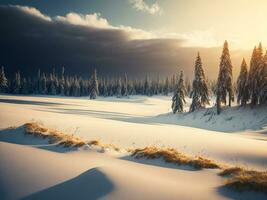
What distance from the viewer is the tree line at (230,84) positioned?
151 ft

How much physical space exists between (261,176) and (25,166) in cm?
839

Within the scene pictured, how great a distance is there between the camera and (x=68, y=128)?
1764 centimetres

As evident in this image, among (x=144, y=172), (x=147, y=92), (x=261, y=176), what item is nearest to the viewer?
(x=261, y=176)

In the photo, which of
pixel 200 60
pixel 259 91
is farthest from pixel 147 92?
pixel 259 91

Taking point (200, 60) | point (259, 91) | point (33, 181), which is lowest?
point (33, 181)

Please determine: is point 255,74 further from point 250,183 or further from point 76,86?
point 76,86

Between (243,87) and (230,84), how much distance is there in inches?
119

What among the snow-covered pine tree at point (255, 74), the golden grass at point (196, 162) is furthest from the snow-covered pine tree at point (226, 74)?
the golden grass at point (196, 162)

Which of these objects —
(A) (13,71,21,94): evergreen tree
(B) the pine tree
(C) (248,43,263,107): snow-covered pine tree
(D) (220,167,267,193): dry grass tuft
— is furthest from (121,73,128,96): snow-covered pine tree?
(D) (220,167,267,193): dry grass tuft

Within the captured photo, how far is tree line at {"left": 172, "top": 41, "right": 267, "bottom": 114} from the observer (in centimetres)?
4600

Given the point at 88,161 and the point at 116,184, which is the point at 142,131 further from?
the point at 116,184

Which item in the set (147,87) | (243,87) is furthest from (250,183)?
(147,87)

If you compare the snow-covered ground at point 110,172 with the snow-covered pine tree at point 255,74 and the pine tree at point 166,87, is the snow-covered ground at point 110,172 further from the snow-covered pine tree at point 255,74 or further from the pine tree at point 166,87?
the pine tree at point 166,87

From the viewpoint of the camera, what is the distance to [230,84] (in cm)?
5003
